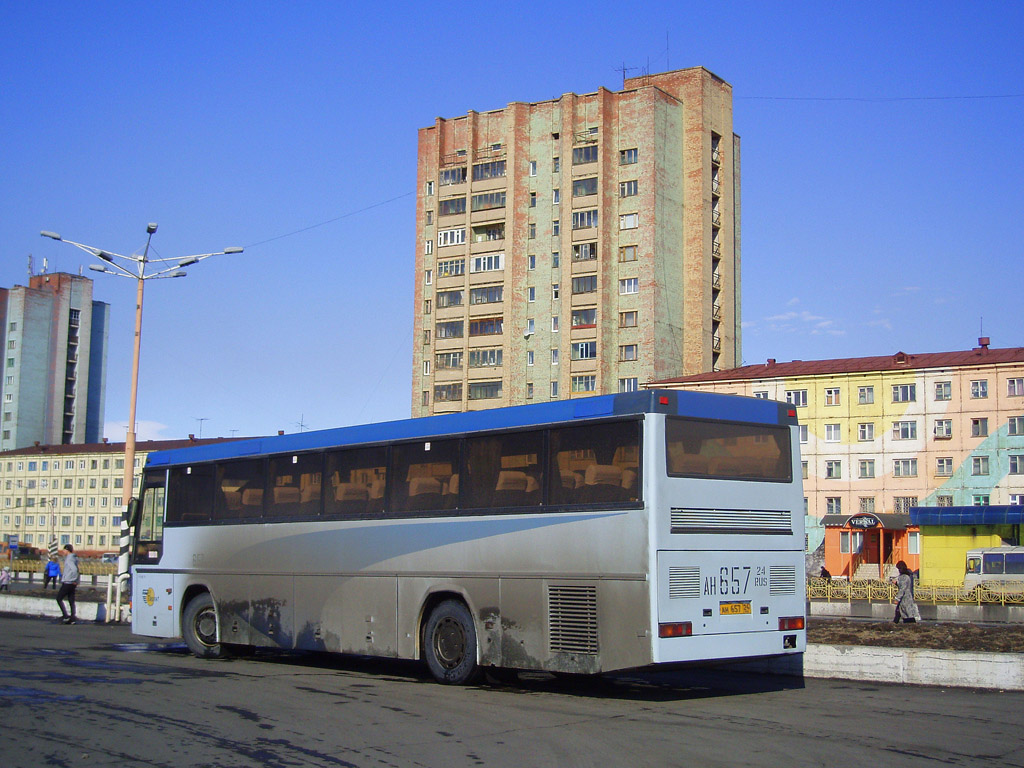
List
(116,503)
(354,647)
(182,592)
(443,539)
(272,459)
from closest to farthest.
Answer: (443,539) → (354,647) → (272,459) → (182,592) → (116,503)

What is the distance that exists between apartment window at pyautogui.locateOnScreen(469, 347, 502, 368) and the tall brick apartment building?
104mm

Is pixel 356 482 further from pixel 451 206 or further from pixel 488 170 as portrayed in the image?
pixel 451 206

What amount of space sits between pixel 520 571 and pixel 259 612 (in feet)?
20.6

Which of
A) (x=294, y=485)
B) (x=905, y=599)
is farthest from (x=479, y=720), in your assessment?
(x=905, y=599)

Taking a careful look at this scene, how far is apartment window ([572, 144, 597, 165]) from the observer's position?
85500 millimetres

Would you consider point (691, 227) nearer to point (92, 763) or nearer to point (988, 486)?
point (988, 486)

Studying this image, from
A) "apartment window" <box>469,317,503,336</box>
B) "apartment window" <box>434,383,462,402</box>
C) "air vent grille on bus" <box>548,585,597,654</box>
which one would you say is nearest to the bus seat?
"air vent grille on bus" <box>548,585,597,654</box>

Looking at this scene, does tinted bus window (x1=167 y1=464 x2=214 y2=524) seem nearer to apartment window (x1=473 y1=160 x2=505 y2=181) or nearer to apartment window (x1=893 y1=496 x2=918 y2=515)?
apartment window (x1=893 y1=496 x2=918 y2=515)

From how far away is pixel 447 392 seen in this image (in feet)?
299

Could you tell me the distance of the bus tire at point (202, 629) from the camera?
18938 mm

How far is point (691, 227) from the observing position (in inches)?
3374

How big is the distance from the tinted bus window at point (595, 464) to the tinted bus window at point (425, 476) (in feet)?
6.09

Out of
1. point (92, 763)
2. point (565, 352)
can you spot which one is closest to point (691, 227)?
point (565, 352)

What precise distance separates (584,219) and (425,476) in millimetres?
72040
